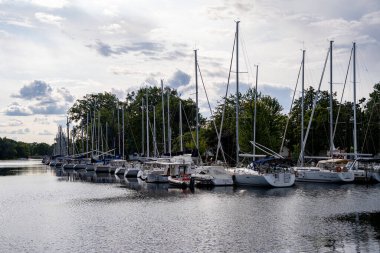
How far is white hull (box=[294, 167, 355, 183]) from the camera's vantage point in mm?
64562

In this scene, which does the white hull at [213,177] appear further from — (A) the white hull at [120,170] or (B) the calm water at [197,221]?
(A) the white hull at [120,170]

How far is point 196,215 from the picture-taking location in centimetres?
4016

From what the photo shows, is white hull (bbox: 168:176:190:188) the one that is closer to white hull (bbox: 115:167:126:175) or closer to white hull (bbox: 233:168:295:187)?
white hull (bbox: 233:168:295:187)

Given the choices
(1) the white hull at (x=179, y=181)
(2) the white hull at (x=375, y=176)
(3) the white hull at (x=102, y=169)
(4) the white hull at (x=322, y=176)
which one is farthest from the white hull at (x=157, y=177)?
(3) the white hull at (x=102, y=169)

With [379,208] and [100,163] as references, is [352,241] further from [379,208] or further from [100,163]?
[100,163]

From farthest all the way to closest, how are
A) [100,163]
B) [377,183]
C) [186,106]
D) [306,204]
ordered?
[186,106] → [100,163] → [377,183] → [306,204]

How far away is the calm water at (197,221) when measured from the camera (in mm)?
28938

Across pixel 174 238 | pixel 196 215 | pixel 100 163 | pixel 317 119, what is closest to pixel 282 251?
pixel 174 238

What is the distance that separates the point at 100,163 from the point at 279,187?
190 ft

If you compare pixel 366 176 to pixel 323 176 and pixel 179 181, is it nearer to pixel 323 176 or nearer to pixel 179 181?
pixel 323 176

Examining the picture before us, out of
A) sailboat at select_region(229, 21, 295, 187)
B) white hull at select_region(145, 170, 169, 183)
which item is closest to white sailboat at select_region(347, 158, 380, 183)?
sailboat at select_region(229, 21, 295, 187)

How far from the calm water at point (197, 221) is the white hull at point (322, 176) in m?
5.39

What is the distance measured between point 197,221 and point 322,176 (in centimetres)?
3269

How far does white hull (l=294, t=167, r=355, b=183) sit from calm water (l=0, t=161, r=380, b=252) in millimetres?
5391
